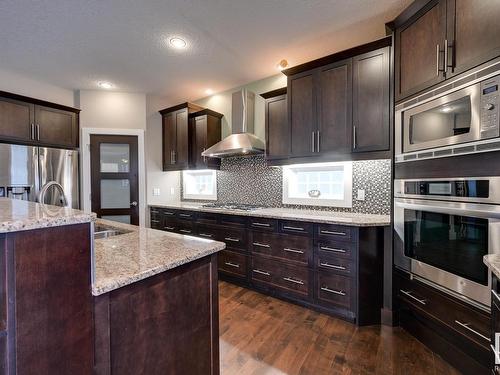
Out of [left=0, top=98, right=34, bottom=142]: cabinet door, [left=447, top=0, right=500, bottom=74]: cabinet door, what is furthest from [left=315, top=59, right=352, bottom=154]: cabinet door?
[left=0, top=98, right=34, bottom=142]: cabinet door

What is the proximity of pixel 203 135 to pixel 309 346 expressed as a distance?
9.86ft

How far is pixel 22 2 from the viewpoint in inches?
77.4

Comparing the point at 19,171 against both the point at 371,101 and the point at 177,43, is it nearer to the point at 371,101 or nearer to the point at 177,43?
the point at 177,43

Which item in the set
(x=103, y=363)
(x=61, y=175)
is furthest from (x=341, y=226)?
(x=61, y=175)

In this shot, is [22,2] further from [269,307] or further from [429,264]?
[429,264]

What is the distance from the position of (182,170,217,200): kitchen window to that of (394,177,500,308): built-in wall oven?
109 inches

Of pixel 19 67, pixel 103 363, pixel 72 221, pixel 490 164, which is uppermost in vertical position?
pixel 19 67

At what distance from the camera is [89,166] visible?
3752 mm

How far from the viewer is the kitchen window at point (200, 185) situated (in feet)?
13.5

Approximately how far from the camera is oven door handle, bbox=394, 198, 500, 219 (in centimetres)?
141

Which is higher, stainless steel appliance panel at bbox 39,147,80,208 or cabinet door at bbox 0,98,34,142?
cabinet door at bbox 0,98,34,142

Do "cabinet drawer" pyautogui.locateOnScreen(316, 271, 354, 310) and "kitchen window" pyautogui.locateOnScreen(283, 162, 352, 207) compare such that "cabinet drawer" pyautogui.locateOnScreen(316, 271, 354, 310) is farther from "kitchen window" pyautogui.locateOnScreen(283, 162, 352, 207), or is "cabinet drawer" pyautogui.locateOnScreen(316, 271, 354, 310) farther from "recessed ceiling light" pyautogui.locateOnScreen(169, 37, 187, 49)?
"recessed ceiling light" pyautogui.locateOnScreen(169, 37, 187, 49)

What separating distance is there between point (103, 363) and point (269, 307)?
75.1 inches

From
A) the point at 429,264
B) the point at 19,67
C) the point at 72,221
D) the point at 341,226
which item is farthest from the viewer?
the point at 19,67
